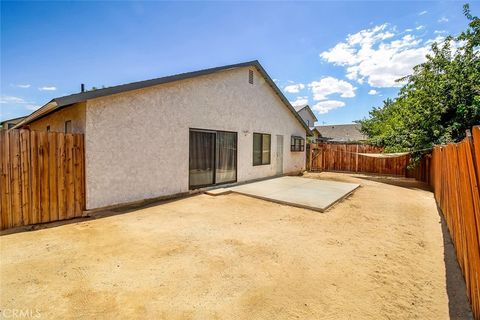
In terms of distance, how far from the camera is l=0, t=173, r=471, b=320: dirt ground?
2.16 meters

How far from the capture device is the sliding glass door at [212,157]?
7.39 metres

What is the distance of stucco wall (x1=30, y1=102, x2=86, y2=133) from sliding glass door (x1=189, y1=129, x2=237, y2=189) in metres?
2.97

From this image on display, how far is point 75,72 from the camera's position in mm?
12625

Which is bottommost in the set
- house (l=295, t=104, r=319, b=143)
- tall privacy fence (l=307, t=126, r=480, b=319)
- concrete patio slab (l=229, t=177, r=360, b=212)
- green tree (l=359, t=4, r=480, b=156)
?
concrete patio slab (l=229, t=177, r=360, b=212)

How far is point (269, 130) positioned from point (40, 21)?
9316 mm

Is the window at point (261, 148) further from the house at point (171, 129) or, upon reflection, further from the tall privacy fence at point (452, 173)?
the tall privacy fence at point (452, 173)

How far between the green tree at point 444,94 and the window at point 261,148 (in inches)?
263

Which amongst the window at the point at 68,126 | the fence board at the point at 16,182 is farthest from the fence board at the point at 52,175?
the window at the point at 68,126

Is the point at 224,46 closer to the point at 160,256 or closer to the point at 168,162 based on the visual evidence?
the point at 168,162

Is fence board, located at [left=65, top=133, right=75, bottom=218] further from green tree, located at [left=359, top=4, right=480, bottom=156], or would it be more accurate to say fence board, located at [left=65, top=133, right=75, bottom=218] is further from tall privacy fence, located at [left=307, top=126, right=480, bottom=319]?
green tree, located at [left=359, top=4, right=480, bottom=156]

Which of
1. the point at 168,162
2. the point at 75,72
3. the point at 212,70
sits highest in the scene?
the point at 75,72

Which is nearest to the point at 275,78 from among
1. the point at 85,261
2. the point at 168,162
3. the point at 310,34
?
the point at 310,34

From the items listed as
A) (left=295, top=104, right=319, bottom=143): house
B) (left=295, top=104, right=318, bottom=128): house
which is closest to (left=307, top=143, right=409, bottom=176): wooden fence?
(left=295, top=104, right=319, bottom=143): house

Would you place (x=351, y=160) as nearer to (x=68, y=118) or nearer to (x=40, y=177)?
(x=68, y=118)
